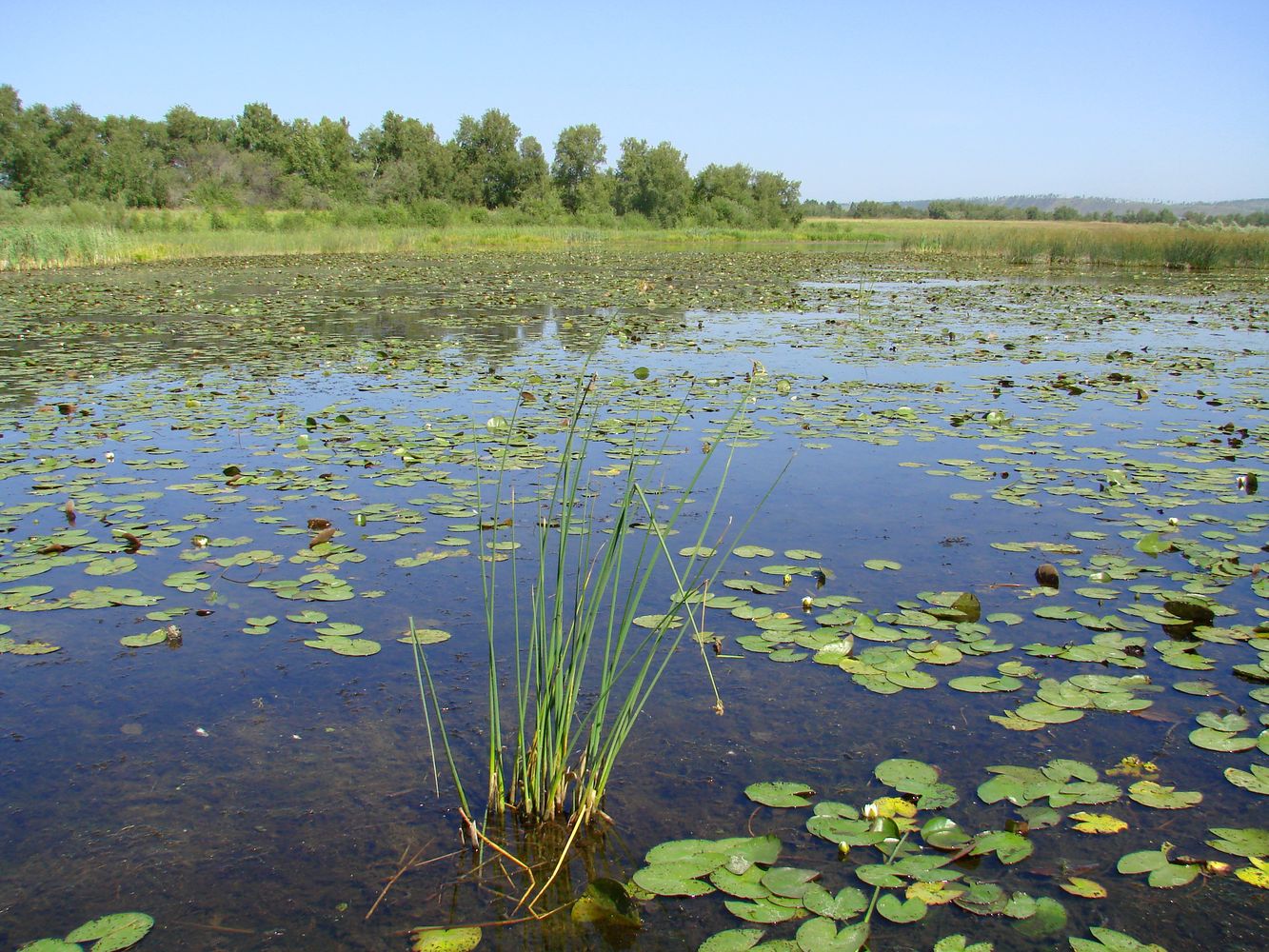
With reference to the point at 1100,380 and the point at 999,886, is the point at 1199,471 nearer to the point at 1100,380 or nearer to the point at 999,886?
the point at 1100,380

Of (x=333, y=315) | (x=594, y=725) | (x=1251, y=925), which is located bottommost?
(x=1251, y=925)

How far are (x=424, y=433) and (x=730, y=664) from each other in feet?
10.3

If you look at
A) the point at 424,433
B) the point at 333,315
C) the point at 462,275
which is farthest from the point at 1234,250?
the point at 424,433

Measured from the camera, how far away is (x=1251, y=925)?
5.27 feet

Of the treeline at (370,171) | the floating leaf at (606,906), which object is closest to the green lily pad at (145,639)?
the floating leaf at (606,906)

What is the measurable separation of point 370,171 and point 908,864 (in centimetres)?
5676

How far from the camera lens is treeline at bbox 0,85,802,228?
1531 inches

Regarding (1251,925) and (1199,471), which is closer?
(1251,925)

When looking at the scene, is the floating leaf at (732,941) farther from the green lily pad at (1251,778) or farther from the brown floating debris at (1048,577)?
the brown floating debris at (1048,577)

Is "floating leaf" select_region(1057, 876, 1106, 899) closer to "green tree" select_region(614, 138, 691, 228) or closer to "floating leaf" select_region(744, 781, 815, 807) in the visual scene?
"floating leaf" select_region(744, 781, 815, 807)

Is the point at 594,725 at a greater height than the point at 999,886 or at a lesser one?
greater

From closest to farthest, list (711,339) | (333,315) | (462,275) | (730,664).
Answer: (730,664) → (711,339) → (333,315) → (462,275)

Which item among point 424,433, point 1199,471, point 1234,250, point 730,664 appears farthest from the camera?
point 1234,250

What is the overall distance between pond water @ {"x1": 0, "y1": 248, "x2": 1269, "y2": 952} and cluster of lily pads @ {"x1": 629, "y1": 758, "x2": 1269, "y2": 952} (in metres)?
0.01
